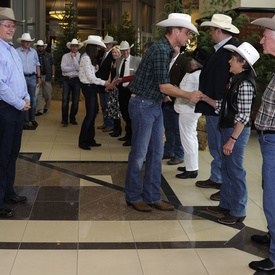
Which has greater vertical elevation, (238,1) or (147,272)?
(238,1)

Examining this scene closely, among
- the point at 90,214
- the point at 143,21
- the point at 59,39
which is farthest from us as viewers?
the point at 143,21

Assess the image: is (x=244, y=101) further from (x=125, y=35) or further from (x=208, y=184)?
(x=125, y=35)

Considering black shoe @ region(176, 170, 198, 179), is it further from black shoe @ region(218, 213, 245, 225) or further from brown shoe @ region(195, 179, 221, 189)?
black shoe @ region(218, 213, 245, 225)

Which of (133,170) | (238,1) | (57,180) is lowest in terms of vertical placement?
(57,180)

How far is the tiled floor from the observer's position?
3.77 metres

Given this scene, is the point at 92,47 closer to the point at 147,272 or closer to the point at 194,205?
the point at 194,205

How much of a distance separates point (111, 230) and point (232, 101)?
1518 millimetres

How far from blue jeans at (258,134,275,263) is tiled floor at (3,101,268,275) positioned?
1.21 feet

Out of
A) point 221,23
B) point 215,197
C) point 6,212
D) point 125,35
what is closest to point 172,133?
point 215,197

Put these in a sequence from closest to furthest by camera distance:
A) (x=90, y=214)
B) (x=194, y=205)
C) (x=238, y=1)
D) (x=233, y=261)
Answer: (x=233, y=261)
(x=90, y=214)
(x=194, y=205)
(x=238, y=1)

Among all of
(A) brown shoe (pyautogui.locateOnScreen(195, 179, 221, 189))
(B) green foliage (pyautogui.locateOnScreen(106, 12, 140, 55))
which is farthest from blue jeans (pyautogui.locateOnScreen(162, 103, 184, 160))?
(B) green foliage (pyautogui.locateOnScreen(106, 12, 140, 55))

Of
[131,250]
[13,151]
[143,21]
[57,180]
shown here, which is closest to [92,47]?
[57,180]

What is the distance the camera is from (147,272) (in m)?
3.66

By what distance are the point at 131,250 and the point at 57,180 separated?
239 cm
